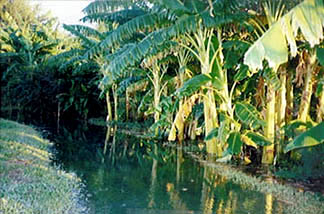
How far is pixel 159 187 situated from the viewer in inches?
279

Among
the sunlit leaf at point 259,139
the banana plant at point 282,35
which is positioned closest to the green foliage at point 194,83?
the sunlit leaf at point 259,139

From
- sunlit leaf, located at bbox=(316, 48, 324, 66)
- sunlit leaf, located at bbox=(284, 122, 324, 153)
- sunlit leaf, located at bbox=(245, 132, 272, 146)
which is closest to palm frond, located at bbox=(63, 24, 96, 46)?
sunlit leaf, located at bbox=(245, 132, 272, 146)

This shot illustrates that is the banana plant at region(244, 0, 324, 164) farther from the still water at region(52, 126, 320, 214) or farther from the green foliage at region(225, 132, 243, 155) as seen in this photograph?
the green foliage at region(225, 132, 243, 155)

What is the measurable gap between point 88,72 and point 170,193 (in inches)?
639

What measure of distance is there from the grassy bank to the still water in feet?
1.08

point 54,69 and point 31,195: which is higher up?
point 54,69

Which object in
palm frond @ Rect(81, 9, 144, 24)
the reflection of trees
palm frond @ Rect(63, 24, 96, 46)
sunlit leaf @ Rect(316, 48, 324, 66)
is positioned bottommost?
the reflection of trees

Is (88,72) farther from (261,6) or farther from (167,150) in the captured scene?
(261,6)

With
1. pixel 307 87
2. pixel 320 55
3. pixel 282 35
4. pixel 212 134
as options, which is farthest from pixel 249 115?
pixel 282 35

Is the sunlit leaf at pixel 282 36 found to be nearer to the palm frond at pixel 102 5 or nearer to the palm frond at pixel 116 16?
the palm frond at pixel 102 5

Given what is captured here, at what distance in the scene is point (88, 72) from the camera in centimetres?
2186

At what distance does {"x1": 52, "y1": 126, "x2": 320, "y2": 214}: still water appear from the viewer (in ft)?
19.0

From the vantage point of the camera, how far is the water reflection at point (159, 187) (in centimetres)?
580

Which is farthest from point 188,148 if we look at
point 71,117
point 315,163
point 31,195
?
point 71,117
